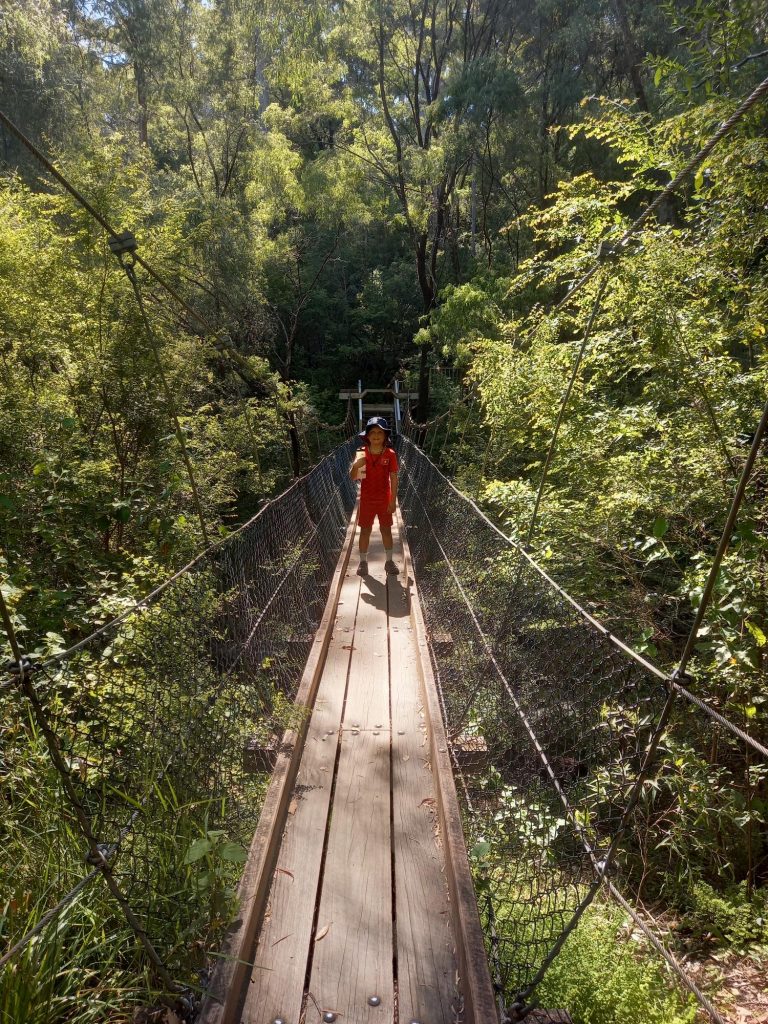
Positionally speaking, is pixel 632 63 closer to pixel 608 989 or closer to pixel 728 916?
pixel 728 916

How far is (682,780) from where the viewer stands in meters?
2.23

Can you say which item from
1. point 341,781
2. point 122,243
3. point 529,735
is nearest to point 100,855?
point 341,781

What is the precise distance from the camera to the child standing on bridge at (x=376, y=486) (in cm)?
364

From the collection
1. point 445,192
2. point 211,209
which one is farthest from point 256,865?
point 445,192

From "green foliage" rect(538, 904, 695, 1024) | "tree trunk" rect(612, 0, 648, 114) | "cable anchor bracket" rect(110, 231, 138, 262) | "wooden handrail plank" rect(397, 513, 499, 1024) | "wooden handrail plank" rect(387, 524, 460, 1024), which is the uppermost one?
"tree trunk" rect(612, 0, 648, 114)

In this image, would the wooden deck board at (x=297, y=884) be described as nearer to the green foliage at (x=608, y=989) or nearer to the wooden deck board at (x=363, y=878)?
the wooden deck board at (x=363, y=878)

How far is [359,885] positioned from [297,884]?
146 mm

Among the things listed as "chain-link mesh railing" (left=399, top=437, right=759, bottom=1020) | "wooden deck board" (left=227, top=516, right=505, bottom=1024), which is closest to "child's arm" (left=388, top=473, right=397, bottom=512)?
"chain-link mesh railing" (left=399, top=437, right=759, bottom=1020)

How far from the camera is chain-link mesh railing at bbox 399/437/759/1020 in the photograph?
1528mm

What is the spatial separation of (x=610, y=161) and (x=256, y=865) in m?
11.5

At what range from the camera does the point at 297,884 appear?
57.8 inches

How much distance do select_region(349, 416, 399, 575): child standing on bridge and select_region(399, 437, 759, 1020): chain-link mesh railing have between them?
21.7 inches

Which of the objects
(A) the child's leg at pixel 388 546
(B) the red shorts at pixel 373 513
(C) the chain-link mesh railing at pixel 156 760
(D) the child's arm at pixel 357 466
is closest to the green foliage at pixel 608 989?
(C) the chain-link mesh railing at pixel 156 760

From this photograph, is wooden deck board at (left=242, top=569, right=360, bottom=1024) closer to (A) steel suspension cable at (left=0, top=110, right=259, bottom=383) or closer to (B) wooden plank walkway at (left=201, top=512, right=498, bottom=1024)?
(B) wooden plank walkway at (left=201, top=512, right=498, bottom=1024)
